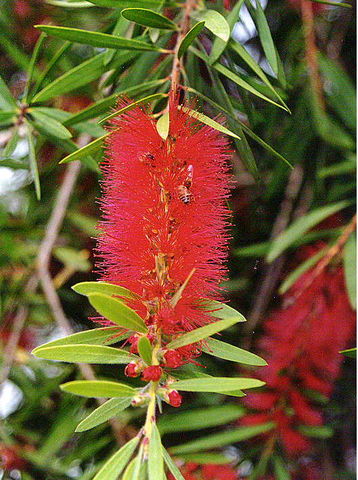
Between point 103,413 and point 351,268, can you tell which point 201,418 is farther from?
point 103,413

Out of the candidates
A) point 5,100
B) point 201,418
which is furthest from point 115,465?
point 201,418

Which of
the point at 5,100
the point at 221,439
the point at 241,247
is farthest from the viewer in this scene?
the point at 241,247

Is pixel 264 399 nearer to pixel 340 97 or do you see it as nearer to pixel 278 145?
pixel 278 145

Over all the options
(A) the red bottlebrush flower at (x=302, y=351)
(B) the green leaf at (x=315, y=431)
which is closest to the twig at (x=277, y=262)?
(A) the red bottlebrush flower at (x=302, y=351)

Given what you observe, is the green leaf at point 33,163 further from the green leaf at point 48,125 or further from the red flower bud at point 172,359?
the red flower bud at point 172,359

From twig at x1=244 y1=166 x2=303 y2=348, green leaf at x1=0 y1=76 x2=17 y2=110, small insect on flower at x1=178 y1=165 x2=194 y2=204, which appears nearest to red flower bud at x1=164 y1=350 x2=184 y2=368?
small insect on flower at x1=178 y1=165 x2=194 y2=204

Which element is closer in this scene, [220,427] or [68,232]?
[220,427]

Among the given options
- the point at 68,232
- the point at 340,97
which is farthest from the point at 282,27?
the point at 68,232
